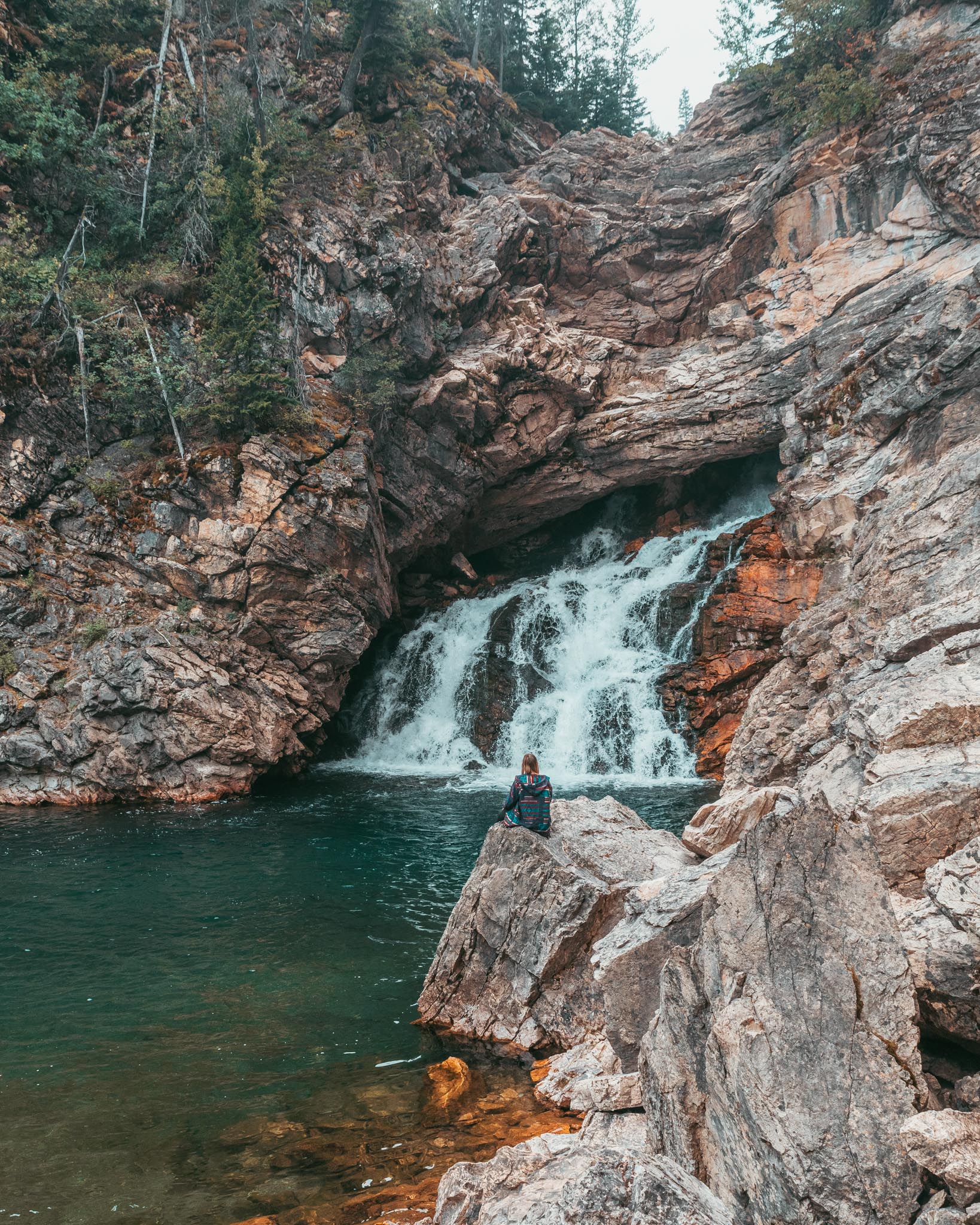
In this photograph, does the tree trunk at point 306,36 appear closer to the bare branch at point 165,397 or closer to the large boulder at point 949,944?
the bare branch at point 165,397

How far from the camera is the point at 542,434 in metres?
31.3

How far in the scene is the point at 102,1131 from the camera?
6633 mm

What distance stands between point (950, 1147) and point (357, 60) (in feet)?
128

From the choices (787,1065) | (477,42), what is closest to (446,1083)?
(787,1065)

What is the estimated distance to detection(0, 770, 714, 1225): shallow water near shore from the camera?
6.01 meters

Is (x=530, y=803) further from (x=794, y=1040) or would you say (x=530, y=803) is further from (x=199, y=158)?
(x=199, y=158)

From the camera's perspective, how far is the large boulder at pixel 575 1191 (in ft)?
11.6

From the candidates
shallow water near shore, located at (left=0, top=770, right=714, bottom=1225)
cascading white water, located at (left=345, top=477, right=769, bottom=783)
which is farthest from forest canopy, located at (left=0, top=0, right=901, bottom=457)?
shallow water near shore, located at (left=0, top=770, right=714, bottom=1225)

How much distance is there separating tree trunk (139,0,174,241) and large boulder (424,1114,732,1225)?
2956 cm

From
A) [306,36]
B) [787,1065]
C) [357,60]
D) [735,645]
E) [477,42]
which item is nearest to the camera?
[787,1065]

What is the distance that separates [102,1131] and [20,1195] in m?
0.92

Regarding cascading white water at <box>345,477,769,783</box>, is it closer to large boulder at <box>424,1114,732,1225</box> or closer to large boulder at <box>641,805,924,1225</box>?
large boulder at <box>641,805,924,1225</box>

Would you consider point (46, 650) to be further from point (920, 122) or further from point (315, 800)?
point (920, 122)

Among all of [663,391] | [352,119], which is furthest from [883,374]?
[352,119]
